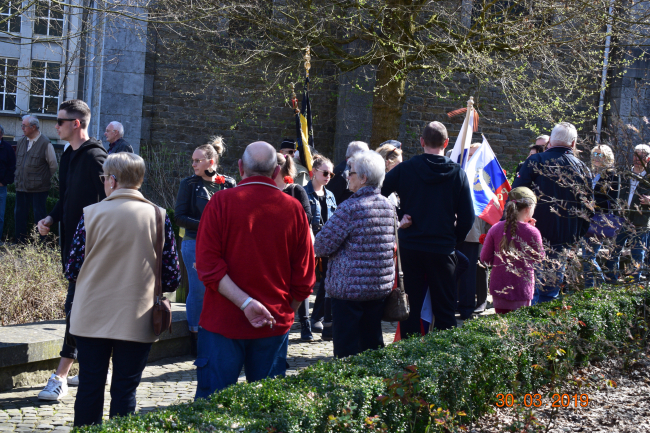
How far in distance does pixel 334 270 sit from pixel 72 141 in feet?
7.12

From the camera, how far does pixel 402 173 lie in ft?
16.9

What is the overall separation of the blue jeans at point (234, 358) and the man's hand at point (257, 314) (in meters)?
0.19

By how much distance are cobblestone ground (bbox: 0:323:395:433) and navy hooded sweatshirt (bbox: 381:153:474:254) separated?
162 cm

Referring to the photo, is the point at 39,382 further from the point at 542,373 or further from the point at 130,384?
the point at 542,373

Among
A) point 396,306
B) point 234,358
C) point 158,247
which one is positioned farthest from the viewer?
point 396,306

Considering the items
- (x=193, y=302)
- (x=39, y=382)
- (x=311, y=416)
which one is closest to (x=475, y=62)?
(x=193, y=302)

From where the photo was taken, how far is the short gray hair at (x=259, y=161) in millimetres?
3615

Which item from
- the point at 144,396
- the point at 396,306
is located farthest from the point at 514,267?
the point at 144,396

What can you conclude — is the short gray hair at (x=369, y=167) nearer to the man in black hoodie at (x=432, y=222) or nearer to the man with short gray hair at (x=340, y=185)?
the man in black hoodie at (x=432, y=222)

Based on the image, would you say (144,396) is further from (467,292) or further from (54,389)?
(467,292)

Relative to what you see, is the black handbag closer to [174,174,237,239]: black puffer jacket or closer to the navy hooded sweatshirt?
the navy hooded sweatshirt

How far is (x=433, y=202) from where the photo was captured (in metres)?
5.06

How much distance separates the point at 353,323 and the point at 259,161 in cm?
144

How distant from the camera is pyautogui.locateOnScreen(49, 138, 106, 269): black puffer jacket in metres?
4.73
